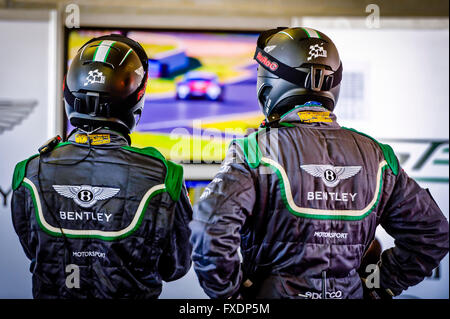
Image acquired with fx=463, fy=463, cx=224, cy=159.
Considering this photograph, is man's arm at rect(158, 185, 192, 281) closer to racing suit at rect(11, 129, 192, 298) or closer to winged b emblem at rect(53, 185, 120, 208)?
racing suit at rect(11, 129, 192, 298)

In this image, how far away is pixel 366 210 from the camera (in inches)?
55.1

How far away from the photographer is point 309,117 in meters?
1.45

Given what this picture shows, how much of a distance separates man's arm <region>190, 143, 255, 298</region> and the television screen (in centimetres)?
198

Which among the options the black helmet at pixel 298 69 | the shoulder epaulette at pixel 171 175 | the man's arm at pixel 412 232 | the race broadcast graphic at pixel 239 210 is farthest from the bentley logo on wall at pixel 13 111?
the man's arm at pixel 412 232

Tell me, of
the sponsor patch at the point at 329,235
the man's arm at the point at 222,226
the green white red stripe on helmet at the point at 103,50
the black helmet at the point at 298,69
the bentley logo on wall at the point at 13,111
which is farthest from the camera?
the bentley logo on wall at the point at 13,111

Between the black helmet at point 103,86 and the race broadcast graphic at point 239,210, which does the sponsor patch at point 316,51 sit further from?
the black helmet at point 103,86

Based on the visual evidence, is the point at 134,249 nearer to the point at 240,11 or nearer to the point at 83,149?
the point at 83,149

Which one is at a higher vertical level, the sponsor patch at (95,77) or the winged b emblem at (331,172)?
the sponsor patch at (95,77)

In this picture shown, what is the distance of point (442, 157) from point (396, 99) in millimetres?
523

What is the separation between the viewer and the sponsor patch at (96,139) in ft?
5.08

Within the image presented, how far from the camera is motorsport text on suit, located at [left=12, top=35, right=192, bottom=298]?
1.51m

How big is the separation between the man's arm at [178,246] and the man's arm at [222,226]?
290 millimetres

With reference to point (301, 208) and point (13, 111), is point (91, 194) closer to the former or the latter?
point (301, 208)

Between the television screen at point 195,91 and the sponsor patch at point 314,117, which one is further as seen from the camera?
the television screen at point 195,91
